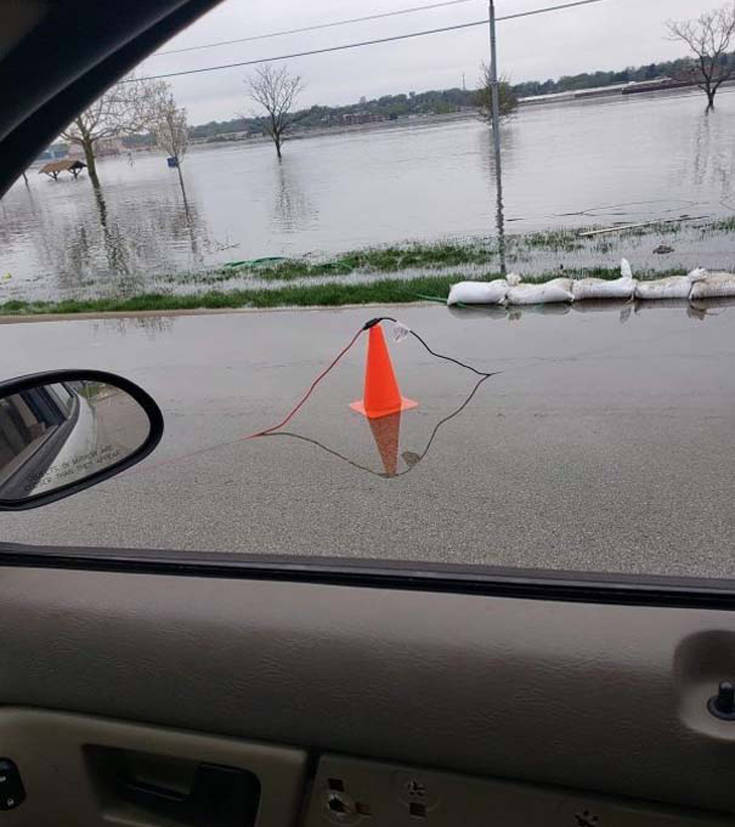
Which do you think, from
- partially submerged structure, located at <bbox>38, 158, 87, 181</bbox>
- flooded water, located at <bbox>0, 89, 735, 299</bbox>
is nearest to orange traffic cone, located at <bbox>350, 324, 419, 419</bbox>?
partially submerged structure, located at <bbox>38, 158, 87, 181</bbox>

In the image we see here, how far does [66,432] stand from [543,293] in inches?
294

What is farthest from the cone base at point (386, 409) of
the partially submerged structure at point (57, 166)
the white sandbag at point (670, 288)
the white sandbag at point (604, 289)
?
the white sandbag at point (670, 288)

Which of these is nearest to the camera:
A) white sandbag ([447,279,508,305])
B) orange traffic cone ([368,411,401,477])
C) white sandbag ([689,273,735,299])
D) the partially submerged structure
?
the partially submerged structure

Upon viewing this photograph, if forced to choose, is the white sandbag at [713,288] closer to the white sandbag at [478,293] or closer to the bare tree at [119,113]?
the white sandbag at [478,293]

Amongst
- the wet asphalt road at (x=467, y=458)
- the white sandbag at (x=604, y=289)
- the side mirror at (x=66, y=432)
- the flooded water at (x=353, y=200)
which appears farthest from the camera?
the flooded water at (x=353, y=200)

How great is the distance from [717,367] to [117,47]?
5.60 metres

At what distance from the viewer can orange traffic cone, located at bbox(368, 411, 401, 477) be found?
4.93 meters

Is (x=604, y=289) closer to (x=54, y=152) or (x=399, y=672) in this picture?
(x=54, y=152)

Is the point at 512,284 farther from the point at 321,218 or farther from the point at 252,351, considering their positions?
the point at 321,218

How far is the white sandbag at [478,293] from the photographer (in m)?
9.17

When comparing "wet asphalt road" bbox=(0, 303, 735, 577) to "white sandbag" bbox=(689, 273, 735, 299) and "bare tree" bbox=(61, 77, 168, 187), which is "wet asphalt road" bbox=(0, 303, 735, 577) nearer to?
"white sandbag" bbox=(689, 273, 735, 299)

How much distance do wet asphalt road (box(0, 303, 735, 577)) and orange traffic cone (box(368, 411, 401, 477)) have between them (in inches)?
0.9

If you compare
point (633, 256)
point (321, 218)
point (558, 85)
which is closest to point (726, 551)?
point (558, 85)

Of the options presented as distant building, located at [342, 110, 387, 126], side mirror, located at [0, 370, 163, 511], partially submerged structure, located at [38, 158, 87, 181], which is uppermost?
distant building, located at [342, 110, 387, 126]
